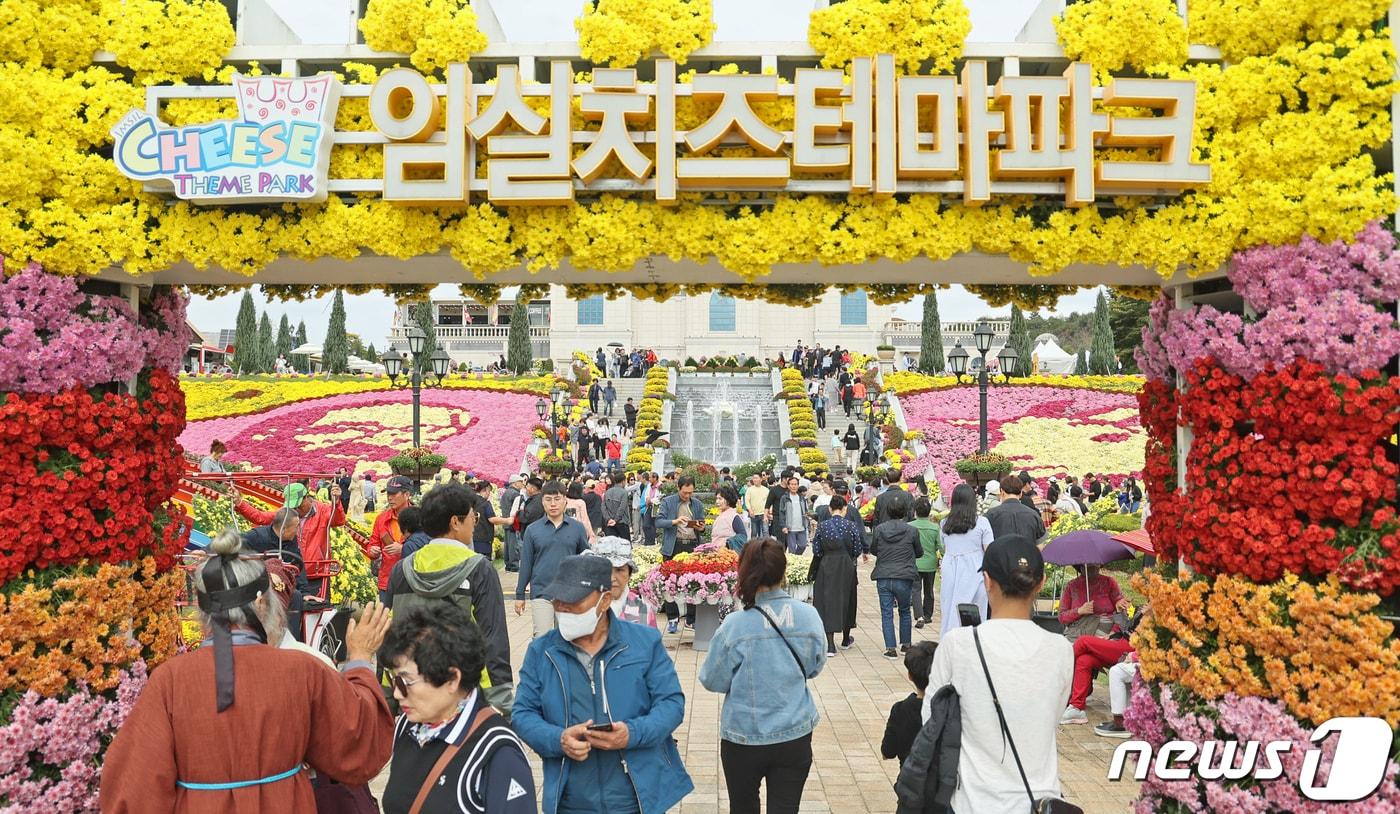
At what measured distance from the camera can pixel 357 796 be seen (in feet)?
13.2

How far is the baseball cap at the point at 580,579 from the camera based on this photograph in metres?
3.99

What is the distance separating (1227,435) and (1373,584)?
39.0 inches

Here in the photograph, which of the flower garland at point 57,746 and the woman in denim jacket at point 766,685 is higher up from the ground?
the woman in denim jacket at point 766,685

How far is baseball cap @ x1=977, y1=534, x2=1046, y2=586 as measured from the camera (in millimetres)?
4059

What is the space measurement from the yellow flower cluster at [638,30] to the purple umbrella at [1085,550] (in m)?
4.76

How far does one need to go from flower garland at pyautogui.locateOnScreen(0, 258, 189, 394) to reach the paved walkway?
297 centimetres

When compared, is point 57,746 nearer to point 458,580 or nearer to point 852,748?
point 458,580

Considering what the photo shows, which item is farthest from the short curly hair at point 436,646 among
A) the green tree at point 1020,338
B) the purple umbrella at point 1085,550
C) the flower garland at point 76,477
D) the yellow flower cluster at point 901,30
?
the green tree at point 1020,338

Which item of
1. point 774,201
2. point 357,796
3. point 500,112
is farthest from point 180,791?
point 774,201

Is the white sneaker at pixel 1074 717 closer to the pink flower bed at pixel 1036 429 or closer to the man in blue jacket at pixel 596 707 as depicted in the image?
the man in blue jacket at pixel 596 707

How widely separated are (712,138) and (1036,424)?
29.7 metres

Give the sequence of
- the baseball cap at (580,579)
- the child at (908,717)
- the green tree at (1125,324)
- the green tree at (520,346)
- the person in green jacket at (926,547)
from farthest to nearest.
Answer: the green tree at (1125,324)
the green tree at (520,346)
the person in green jacket at (926,547)
the child at (908,717)
the baseball cap at (580,579)

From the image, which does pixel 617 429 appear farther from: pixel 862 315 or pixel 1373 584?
pixel 1373 584

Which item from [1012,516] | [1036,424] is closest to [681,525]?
[1012,516]
